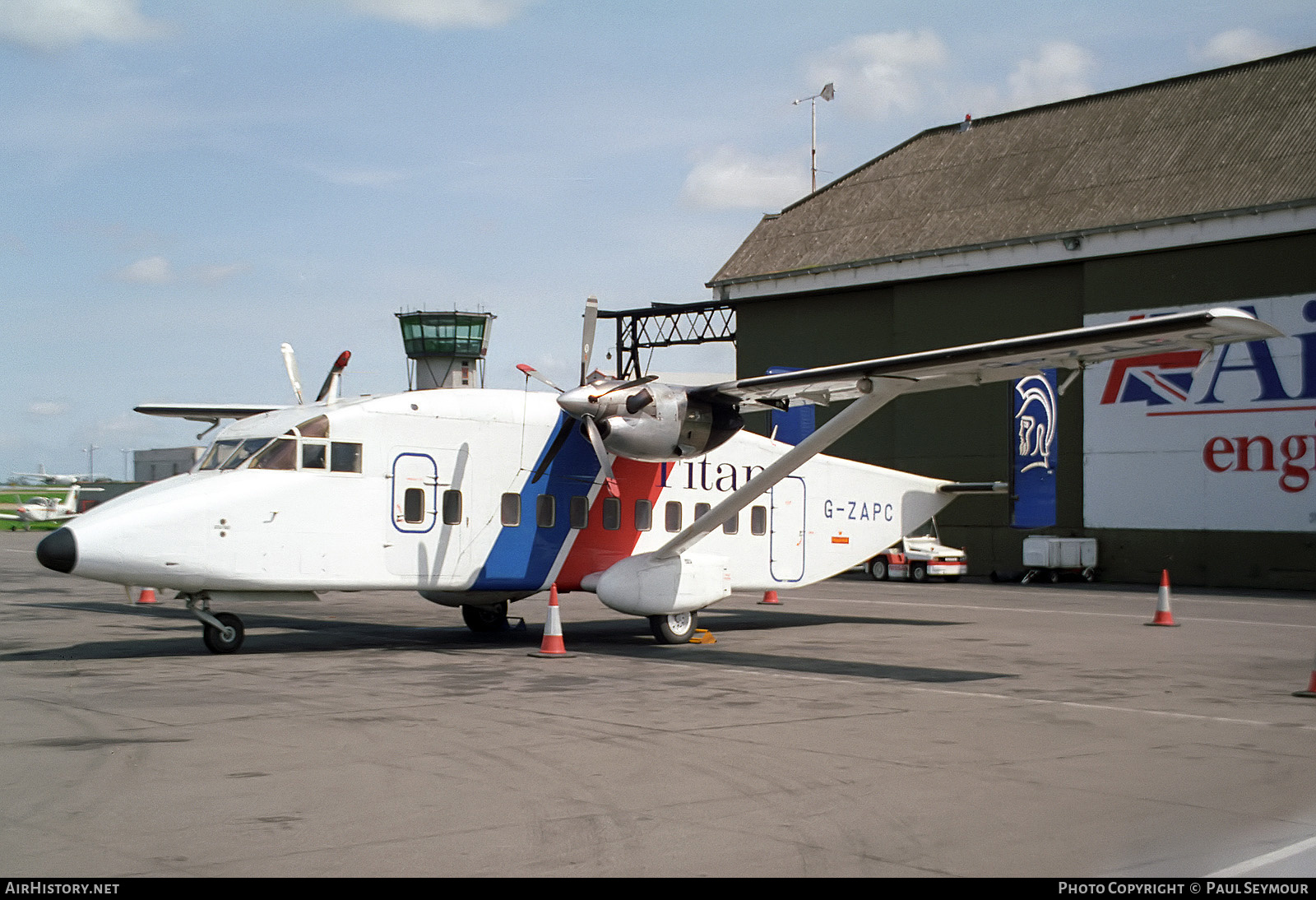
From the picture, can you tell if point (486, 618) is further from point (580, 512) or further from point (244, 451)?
point (244, 451)

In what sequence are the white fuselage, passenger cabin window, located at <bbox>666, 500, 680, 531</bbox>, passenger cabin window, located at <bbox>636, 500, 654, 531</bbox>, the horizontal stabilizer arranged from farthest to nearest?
1. the horizontal stabilizer
2. passenger cabin window, located at <bbox>666, 500, 680, 531</bbox>
3. passenger cabin window, located at <bbox>636, 500, 654, 531</bbox>
4. the white fuselage

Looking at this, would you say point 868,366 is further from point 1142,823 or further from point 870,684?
point 1142,823

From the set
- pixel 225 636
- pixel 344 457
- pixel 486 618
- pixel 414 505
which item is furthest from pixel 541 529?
pixel 225 636

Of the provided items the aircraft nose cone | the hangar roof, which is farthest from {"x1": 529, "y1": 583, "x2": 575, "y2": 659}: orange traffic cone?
the hangar roof

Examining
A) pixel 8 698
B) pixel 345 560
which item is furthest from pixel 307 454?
pixel 8 698

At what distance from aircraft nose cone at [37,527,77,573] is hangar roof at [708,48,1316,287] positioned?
30.9 m

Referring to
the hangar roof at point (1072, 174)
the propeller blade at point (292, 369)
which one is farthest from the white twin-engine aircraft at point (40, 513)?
the propeller blade at point (292, 369)

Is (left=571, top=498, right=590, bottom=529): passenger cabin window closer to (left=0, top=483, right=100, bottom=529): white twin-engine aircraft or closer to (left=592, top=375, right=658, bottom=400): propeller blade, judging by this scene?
(left=592, top=375, right=658, bottom=400): propeller blade

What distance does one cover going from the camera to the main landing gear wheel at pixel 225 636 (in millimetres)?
14922

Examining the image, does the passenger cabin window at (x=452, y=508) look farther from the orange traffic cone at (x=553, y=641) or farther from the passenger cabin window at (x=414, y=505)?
the orange traffic cone at (x=553, y=641)

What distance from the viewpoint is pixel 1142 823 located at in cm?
679

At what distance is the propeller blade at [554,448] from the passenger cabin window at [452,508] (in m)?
1.24

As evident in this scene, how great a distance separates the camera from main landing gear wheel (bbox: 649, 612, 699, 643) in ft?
56.4

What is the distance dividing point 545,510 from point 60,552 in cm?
651
